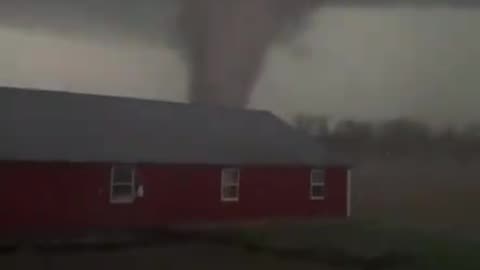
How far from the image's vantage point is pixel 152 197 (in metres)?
3.31

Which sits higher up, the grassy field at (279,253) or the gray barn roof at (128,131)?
the gray barn roof at (128,131)

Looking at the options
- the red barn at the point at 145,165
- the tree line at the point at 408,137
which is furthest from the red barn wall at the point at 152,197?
the tree line at the point at 408,137

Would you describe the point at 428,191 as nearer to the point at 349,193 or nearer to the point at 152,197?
the point at 349,193

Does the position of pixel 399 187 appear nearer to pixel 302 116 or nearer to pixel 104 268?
pixel 302 116

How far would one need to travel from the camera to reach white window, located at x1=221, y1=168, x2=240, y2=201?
3454mm

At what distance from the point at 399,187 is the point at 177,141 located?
941mm

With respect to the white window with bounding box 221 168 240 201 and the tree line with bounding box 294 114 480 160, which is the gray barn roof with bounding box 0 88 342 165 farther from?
the tree line with bounding box 294 114 480 160

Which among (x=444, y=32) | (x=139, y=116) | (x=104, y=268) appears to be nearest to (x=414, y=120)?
(x=444, y=32)

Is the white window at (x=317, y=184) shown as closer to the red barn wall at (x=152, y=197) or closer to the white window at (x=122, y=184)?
the red barn wall at (x=152, y=197)

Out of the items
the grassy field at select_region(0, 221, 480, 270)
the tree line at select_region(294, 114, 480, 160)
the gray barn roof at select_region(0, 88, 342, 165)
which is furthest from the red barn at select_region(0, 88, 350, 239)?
the grassy field at select_region(0, 221, 480, 270)

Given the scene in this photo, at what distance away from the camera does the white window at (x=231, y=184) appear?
345 cm

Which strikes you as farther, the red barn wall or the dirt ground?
the red barn wall

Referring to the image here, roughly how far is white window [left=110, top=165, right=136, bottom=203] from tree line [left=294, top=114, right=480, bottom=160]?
2.54ft

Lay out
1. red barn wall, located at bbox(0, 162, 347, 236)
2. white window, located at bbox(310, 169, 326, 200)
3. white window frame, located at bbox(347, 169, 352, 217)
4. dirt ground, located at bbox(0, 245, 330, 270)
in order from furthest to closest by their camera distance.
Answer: white window, located at bbox(310, 169, 326, 200) → white window frame, located at bbox(347, 169, 352, 217) → red barn wall, located at bbox(0, 162, 347, 236) → dirt ground, located at bbox(0, 245, 330, 270)
